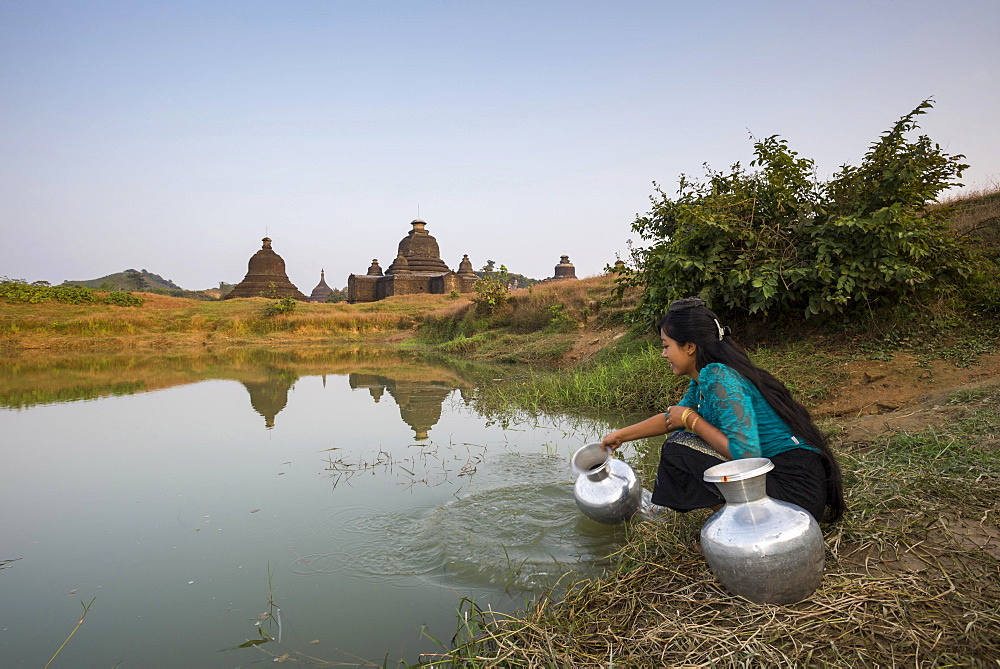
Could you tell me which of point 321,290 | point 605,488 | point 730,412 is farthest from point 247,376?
point 321,290

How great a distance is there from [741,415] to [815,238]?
5105 mm

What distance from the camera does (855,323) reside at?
650 cm

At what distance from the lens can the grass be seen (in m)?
1.83

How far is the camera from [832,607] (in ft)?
6.47

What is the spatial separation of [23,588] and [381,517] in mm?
1834

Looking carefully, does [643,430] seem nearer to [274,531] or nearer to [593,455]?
[593,455]

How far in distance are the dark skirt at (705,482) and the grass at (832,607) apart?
0.20 m

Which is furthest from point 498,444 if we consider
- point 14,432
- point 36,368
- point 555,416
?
point 36,368

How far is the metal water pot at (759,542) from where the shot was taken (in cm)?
196

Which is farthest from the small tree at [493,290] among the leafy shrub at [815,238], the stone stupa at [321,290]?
the stone stupa at [321,290]

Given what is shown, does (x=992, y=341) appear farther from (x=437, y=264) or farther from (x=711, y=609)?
(x=437, y=264)

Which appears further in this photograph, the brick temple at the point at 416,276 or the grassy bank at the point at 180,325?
the brick temple at the point at 416,276

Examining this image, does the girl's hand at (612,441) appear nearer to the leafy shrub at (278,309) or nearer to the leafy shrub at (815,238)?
the leafy shrub at (815,238)

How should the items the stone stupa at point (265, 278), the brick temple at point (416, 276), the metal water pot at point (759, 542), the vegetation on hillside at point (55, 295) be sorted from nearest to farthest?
the metal water pot at point (759, 542)
the vegetation on hillside at point (55, 295)
the brick temple at point (416, 276)
the stone stupa at point (265, 278)
